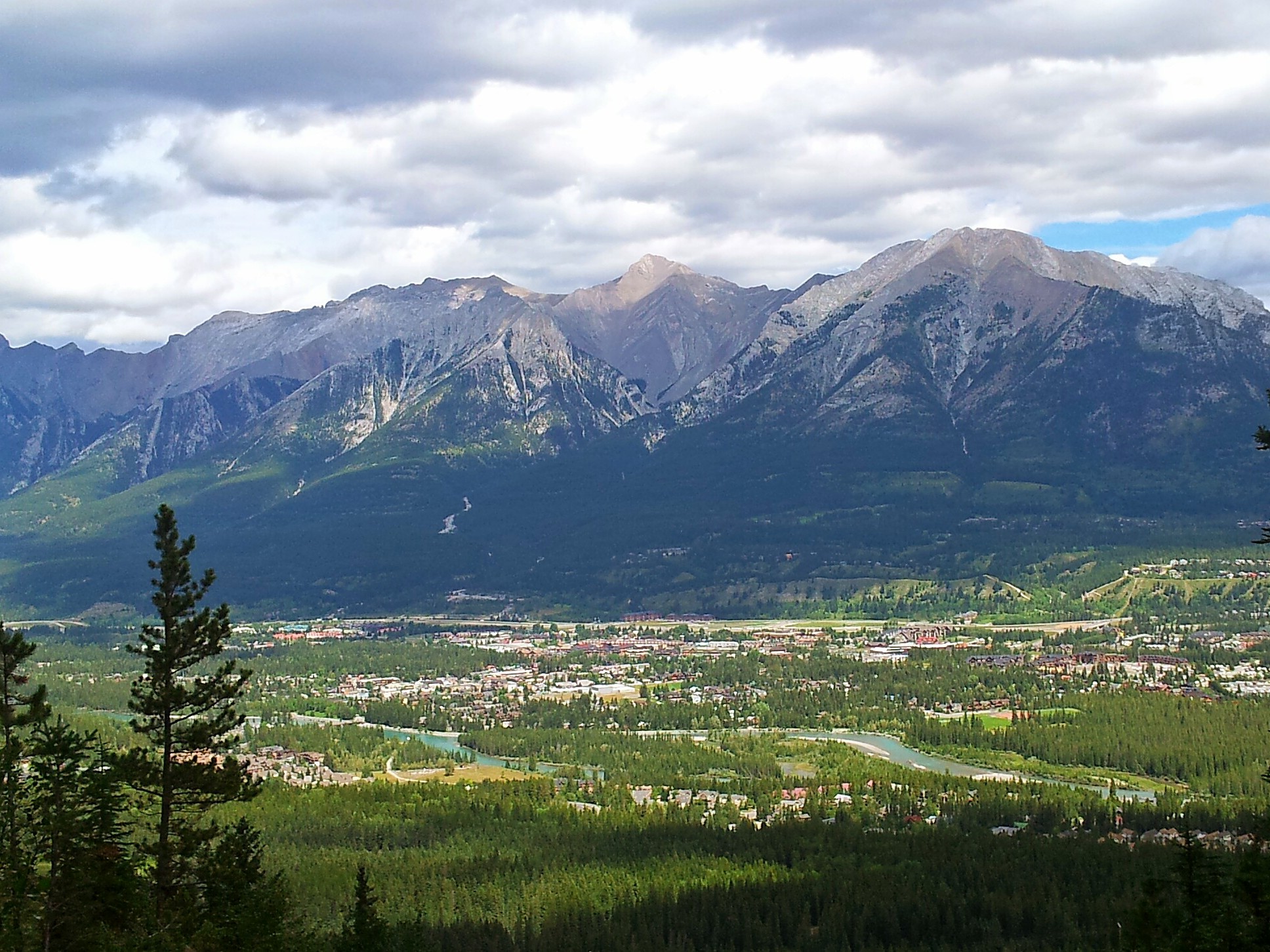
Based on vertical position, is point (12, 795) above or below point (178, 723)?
below

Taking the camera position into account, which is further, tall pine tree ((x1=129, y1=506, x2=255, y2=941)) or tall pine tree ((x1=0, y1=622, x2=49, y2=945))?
tall pine tree ((x1=129, y1=506, x2=255, y2=941))

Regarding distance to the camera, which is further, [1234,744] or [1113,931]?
[1234,744]

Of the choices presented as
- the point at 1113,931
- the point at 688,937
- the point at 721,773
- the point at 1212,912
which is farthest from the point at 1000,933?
the point at 721,773

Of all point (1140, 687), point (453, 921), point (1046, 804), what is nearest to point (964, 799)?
point (1046, 804)

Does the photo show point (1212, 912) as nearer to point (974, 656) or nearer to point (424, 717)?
point (424, 717)

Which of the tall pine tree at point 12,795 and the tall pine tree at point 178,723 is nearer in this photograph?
the tall pine tree at point 12,795

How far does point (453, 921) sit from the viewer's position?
81062mm

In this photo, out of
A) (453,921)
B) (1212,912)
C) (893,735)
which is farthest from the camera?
(893,735)

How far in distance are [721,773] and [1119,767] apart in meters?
31.7

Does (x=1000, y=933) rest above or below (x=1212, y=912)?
below

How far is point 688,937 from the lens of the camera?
7825 cm

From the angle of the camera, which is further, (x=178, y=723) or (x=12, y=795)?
(x=12, y=795)

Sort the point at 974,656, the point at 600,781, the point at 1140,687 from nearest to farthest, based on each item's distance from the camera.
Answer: the point at 600,781 → the point at 1140,687 → the point at 974,656

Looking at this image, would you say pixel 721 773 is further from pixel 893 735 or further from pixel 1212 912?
pixel 1212 912
